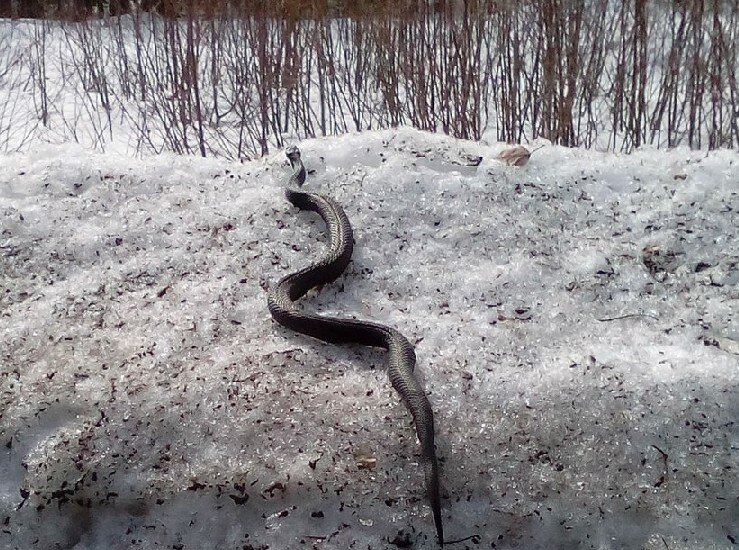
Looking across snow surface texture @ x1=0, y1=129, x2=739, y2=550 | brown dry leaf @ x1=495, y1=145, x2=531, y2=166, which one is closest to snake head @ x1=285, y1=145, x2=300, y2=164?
snow surface texture @ x1=0, y1=129, x2=739, y2=550

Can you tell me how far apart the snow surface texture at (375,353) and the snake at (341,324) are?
0.20 ft

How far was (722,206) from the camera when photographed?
2.90m

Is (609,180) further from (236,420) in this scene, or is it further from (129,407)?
(129,407)

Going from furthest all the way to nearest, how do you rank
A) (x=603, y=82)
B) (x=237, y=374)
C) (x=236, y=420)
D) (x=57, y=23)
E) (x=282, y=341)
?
(x=57, y=23)
(x=603, y=82)
(x=282, y=341)
(x=237, y=374)
(x=236, y=420)

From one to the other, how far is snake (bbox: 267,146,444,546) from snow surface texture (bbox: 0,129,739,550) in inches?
2.4

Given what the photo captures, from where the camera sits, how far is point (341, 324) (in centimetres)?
240

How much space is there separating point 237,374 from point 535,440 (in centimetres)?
99

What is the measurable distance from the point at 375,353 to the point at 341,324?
0.53ft

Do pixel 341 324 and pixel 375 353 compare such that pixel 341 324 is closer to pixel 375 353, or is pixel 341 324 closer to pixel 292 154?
pixel 375 353

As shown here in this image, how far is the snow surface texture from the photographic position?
185 cm

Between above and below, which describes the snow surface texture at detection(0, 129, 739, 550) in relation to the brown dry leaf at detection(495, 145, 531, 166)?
below

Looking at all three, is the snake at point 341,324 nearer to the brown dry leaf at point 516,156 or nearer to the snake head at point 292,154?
the snake head at point 292,154

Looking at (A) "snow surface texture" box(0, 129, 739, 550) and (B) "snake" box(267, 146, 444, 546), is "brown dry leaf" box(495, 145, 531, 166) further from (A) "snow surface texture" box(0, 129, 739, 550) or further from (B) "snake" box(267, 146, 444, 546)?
(B) "snake" box(267, 146, 444, 546)

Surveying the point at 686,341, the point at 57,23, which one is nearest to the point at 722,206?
the point at 686,341
